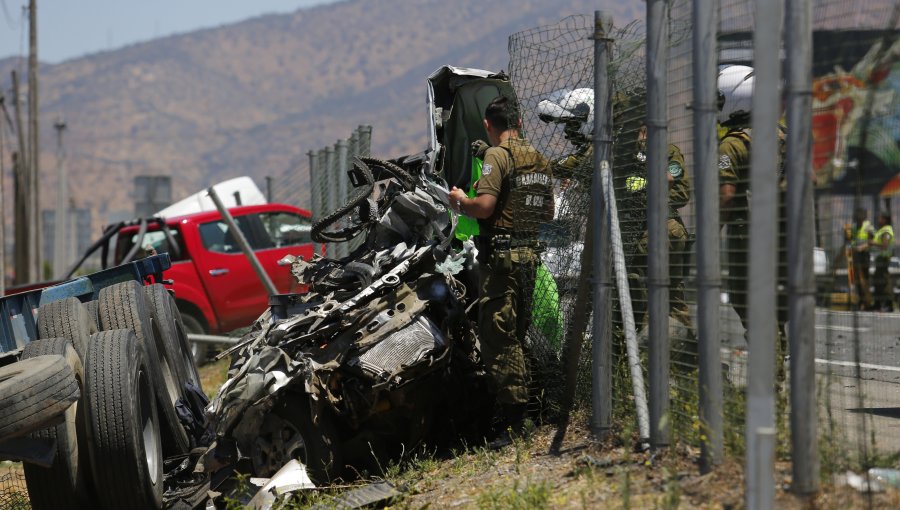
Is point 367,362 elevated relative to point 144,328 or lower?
lower

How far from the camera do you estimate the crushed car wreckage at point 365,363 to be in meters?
6.54

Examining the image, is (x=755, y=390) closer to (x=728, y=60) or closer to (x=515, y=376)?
(x=728, y=60)

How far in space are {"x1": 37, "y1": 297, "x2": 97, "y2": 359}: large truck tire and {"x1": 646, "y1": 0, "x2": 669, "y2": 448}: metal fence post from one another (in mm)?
3305

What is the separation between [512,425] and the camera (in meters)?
6.77

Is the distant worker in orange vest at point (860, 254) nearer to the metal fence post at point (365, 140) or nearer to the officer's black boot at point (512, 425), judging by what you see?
the officer's black boot at point (512, 425)

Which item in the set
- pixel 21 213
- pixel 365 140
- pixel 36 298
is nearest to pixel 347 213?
pixel 36 298

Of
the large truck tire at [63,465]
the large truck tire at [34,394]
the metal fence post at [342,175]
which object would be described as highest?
the metal fence post at [342,175]

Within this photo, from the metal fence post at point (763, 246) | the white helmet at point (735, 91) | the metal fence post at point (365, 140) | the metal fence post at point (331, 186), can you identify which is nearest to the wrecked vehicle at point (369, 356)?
the white helmet at point (735, 91)

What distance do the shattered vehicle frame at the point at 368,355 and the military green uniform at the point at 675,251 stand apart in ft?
4.38

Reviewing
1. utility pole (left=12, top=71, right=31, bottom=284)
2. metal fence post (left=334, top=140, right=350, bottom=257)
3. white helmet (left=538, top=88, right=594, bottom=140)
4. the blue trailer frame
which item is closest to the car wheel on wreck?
the blue trailer frame

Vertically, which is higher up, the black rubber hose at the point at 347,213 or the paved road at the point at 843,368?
the black rubber hose at the point at 347,213

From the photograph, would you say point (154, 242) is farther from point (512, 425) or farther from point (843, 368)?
point (843, 368)

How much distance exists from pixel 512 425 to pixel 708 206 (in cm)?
244

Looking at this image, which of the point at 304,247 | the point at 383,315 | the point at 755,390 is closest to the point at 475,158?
the point at 383,315
